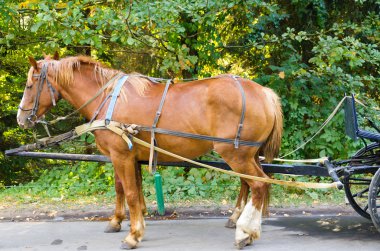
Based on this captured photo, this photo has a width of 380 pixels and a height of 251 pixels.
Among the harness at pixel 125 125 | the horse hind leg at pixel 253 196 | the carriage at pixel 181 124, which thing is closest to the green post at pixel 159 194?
the carriage at pixel 181 124

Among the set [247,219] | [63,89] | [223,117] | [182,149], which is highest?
[63,89]

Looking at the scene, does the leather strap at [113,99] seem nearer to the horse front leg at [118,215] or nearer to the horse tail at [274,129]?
the horse front leg at [118,215]

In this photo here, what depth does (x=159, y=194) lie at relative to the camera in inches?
242

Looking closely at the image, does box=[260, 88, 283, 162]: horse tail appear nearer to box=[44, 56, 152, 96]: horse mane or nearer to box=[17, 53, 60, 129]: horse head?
box=[44, 56, 152, 96]: horse mane

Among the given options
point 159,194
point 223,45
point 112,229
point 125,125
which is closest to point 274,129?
point 125,125

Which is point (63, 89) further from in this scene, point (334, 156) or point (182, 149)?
point (334, 156)

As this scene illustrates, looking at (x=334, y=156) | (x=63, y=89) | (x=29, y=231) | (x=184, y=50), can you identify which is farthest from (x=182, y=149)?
(x=334, y=156)

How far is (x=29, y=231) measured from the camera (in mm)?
5645

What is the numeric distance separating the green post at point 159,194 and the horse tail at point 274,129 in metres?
1.57

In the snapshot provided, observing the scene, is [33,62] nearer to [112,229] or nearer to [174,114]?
[174,114]

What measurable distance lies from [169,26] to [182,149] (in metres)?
2.34

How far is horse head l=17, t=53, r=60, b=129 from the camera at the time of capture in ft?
17.1

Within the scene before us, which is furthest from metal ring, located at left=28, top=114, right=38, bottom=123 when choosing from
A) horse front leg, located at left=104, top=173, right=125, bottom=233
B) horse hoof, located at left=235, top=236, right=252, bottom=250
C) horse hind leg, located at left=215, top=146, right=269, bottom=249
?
horse hoof, located at left=235, top=236, right=252, bottom=250

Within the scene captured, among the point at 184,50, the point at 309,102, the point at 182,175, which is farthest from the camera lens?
the point at 309,102
